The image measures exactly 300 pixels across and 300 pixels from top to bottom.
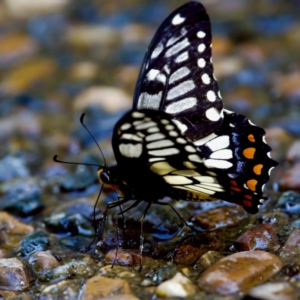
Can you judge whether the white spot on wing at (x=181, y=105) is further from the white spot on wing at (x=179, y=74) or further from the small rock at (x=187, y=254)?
the small rock at (x=187, y=254)

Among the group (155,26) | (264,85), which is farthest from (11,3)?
(264,85)

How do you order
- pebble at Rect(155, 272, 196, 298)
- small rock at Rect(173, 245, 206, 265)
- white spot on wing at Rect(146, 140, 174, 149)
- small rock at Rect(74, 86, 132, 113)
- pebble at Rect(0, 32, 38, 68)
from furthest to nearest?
pebble at Rect(0, 32, 38, 68), small rock at Rect(74, 86, 132, 113), small rock at Rect(173, 245, 206, 265), white spot on wing at Rect(146, 140, 174, 149), pebble at Rect(155, 272, 196, 298)

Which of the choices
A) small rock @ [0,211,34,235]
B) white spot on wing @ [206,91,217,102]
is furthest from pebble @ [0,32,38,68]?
white spot on wing @ [206,91,217,102]

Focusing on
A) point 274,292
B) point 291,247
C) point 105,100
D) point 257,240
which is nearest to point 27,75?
point 105,100

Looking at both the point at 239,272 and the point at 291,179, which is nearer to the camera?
the point at 239,272

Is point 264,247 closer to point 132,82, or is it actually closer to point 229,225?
point 229,225

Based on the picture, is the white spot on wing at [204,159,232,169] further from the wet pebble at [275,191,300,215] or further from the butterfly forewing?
the wet pebble at [275,191,300,215]

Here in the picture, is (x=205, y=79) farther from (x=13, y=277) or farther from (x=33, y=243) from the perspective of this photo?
(x=13, y=277)
